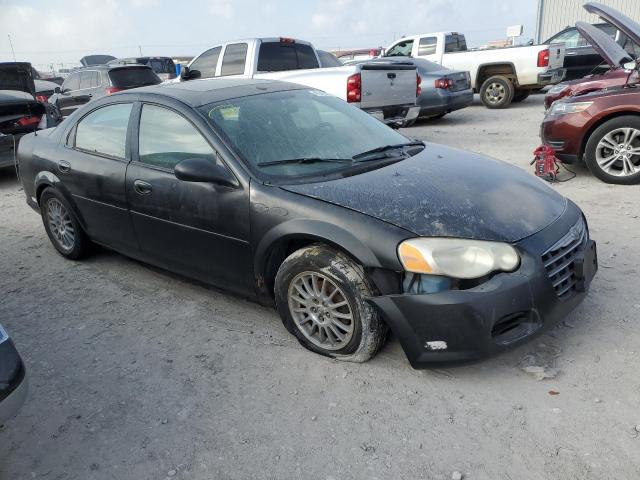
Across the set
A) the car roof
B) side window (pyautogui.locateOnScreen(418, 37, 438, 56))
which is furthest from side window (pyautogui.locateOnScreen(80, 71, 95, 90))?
the car roof

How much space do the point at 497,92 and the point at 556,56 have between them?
1568 millimetres

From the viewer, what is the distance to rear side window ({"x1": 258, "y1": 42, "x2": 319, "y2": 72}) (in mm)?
9422

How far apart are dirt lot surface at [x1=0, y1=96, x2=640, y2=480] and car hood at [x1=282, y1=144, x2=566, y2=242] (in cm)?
75

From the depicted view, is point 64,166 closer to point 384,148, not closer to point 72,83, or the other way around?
point 384,148

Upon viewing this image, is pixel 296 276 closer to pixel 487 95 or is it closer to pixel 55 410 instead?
pixel 55 410

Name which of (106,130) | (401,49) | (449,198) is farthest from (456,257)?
(401,49)

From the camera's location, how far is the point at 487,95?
14016mm

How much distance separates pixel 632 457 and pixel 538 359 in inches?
30.4

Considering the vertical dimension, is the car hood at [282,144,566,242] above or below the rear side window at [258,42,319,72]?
below

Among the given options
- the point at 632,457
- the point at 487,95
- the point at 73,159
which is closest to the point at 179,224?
the point at 73,159

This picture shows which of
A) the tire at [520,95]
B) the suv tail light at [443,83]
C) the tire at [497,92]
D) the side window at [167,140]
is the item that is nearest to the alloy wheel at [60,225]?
the side window at [167,140]

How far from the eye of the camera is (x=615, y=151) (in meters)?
6.05

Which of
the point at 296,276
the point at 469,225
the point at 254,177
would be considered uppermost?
the point at 254,177

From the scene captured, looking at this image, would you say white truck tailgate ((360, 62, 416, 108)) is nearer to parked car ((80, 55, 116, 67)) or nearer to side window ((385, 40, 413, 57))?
side window ((385, 40, 413, 57))
